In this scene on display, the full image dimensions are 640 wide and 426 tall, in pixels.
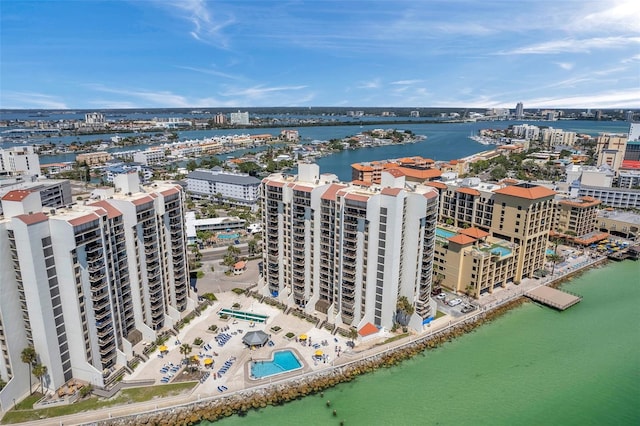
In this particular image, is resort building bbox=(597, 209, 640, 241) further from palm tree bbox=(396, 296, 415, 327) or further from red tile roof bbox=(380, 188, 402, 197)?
red tile roof bbox=(380, 188, 402, 197)

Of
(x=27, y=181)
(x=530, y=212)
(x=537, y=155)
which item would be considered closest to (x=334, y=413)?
(x=530, y=212)

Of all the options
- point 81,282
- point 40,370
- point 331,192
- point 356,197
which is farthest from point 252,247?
point 40,370

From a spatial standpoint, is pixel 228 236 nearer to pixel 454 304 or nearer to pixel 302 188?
pixel 302 188

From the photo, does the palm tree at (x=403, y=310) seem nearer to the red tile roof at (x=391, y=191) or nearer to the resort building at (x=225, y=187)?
the red tile roof at (x=391, y=191)

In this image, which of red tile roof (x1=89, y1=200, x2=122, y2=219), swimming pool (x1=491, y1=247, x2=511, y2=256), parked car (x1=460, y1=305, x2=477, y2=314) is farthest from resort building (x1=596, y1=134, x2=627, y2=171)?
red tile roof (x1=89, y1=200, x2=122, y2=219)

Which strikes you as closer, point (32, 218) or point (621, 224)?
point (32, 218)
